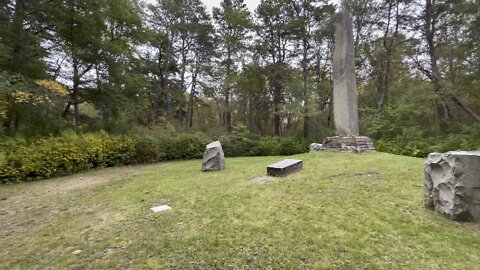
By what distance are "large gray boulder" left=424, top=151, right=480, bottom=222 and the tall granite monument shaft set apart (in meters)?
5.28

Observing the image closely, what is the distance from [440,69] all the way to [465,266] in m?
14.4

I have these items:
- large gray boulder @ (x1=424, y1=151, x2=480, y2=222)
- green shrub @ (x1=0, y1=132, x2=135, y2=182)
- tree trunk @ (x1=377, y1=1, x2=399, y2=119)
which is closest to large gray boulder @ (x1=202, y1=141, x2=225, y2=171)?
green shrub @ (x1=0, y1=132, x2=135, y2=182)

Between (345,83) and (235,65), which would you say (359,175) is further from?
(235,65)

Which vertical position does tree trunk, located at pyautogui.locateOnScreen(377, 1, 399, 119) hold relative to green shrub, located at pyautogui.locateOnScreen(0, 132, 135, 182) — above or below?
above

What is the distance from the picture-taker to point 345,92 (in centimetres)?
812

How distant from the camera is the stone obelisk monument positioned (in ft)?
26.6

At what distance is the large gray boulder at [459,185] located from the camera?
2712 millimetres

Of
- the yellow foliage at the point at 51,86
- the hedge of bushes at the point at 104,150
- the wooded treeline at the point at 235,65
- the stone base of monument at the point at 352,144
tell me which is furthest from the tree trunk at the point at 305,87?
the yellow foliage at the point at 51,86

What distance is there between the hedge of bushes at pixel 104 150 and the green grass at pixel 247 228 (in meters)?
1.93

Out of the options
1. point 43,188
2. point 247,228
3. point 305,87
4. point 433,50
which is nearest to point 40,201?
point 43,188

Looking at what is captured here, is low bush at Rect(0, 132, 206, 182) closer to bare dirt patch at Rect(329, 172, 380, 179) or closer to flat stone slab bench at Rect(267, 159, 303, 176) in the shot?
flat stone slab bench at Rect(267, 159, 303, 176)

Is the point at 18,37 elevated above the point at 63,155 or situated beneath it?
elevated above

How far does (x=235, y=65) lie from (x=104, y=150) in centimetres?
1071

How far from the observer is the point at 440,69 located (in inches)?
504
